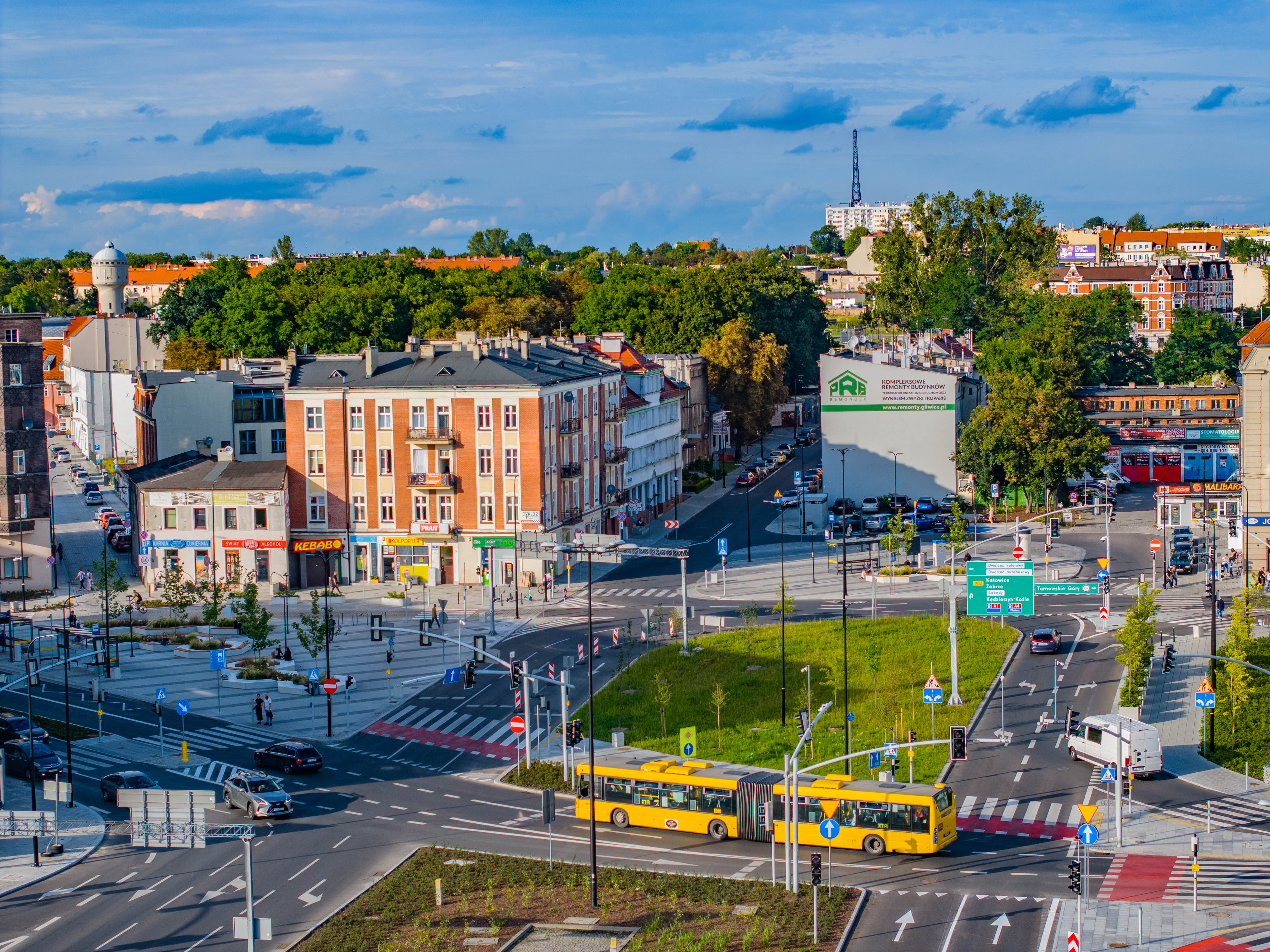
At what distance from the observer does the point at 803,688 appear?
69.9 m

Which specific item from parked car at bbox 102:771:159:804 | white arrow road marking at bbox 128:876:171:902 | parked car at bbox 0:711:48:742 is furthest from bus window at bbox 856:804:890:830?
parked car at bbox 0:711:48:742

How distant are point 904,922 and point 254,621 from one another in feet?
147

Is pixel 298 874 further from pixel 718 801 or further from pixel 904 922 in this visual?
pixel 904 922

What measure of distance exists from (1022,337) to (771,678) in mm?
83224

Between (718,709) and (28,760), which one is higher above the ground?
(718,709)

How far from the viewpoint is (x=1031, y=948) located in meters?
40.8

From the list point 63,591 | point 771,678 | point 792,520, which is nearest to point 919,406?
point 792,520

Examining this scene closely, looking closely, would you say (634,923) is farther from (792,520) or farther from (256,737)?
(792,520)

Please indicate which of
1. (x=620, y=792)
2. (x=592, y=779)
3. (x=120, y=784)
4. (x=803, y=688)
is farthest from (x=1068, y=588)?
(x=120, y=784)

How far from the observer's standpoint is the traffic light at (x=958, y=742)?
48625 millimetres

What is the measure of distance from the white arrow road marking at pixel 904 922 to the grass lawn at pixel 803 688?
1399 cm

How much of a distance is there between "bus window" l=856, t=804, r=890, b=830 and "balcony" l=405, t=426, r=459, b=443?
54.0 metres

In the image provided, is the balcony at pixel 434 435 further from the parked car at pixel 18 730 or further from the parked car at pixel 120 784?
the parked car at pixel 120 784

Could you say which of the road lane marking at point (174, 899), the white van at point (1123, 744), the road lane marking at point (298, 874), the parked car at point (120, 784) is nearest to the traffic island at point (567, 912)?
the road lane marking at point (298, 874)
